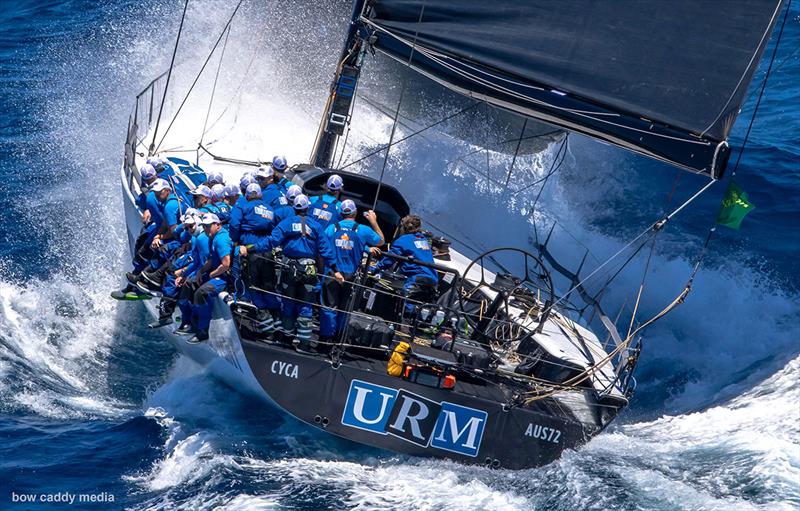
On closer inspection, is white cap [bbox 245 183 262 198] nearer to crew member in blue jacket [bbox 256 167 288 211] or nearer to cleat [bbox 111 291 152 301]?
crew member in blue jacket [bbox 256 167 288 211]

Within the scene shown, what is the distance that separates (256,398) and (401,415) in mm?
1310

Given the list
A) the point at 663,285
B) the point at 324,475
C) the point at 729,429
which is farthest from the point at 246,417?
the point at 663,285

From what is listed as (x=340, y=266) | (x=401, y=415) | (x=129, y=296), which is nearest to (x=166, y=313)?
(x=129, y=296)

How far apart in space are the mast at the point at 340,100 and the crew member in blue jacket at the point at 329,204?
158 cm

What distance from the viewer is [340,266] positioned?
938 centimetres

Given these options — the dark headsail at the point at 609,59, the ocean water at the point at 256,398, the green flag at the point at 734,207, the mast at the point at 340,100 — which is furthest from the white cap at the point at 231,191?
the green flag at the point at 734,207

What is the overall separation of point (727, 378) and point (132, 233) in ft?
22.0

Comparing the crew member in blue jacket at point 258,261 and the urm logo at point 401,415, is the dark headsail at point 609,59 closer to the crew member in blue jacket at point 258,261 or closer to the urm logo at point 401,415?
the crew member in blue jacket at point 258,261

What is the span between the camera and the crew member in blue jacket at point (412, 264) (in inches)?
381

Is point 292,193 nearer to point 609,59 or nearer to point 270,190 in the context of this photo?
point 270,190

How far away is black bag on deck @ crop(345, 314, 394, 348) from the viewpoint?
29.7 ft

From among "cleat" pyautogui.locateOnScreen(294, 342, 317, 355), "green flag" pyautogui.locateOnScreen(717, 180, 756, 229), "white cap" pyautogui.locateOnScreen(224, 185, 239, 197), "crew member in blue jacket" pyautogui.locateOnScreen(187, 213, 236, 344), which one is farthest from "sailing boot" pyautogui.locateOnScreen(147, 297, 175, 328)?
"green flag" pyautogui.locateOnScreen(717, 180, 756, 229)

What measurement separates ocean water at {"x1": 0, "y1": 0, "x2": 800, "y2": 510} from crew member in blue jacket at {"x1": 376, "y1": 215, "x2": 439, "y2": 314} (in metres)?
1.62

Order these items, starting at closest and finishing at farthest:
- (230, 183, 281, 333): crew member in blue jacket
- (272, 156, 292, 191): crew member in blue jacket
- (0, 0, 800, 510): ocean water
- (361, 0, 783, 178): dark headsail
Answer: (0, 0, 800, 510): ocean water → (230, 183, 281, 333): crew member in blue jacket → (361, 0, 783, 178): dark headsail → (272, 156, 292, 191): crew member in blue jacket
